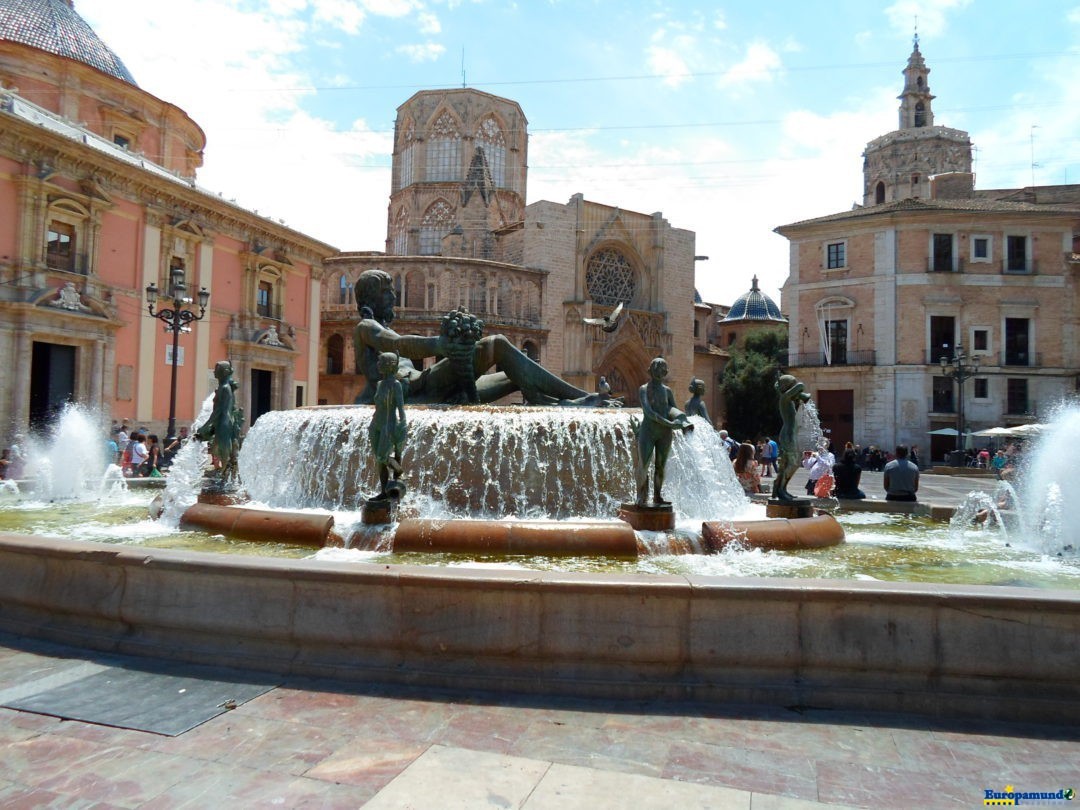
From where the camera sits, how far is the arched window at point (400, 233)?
2203 inches

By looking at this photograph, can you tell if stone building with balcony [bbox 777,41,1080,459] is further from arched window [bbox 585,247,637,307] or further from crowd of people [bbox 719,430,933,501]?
crowd of people [bbox 719,430,933,501]

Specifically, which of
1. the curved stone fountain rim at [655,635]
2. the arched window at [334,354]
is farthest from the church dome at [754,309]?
the curved stone fountain rim at [655,635]

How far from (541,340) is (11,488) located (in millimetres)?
34562

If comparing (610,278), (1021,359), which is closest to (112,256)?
(610,278)

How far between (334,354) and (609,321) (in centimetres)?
1650

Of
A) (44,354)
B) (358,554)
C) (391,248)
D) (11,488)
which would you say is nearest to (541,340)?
(391,248)

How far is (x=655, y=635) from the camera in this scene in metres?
3.73

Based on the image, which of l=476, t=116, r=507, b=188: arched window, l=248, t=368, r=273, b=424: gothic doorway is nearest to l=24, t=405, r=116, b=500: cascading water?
l=248, t=368, r=273, b=424: gothic doorway

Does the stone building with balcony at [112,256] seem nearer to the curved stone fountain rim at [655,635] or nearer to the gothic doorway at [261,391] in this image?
the gothic doorway at [261,391]

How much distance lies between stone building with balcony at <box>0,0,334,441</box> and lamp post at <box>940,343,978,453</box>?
1052 inches

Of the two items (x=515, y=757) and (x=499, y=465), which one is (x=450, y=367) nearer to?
(x=499, y=465)

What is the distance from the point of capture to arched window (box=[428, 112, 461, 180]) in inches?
2153

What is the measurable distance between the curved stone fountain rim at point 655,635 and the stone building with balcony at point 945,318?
110 feet

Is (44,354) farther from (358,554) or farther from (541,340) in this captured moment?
(541,340)
